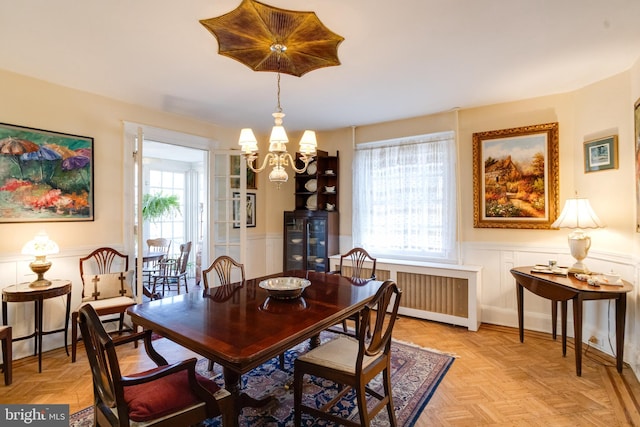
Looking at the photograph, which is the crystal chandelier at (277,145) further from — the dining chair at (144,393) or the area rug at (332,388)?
the area rug at (332,388)

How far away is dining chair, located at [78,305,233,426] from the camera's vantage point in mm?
1285

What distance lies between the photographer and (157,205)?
5918 mm

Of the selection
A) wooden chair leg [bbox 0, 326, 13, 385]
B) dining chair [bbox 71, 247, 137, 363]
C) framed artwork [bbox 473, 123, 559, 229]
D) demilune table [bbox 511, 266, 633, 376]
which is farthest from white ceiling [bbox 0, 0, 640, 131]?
wooden chair leg [bbox 0, 326, 13, 385]

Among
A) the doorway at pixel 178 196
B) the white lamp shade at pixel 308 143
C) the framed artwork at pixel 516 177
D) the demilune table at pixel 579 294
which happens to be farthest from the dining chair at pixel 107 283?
the framed artwork at pixel 516 177

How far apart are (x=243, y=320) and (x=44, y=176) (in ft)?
8.78

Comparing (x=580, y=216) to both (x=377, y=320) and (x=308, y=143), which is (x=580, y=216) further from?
(x=308, y=143)

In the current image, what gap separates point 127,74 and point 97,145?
958 millimetres

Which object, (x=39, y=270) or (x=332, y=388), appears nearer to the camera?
(x=332, y=388)

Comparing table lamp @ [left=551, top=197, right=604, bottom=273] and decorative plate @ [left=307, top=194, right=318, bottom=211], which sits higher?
decorative plate @ [left=307, top=194, right=318, bottom=211]

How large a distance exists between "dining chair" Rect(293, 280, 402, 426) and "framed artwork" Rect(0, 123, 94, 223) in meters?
2.83

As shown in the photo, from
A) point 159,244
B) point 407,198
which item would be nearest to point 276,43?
point 407,198

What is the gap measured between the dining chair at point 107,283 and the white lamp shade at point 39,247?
0.42 m

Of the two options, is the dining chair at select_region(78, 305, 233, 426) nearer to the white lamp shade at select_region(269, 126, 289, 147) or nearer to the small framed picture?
the white lamp shade at select_region(269, 126, 289, 147)

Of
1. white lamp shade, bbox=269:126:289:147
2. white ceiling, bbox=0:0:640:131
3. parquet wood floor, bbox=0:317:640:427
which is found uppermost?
white ceiling, bbox=0:0:640:131
